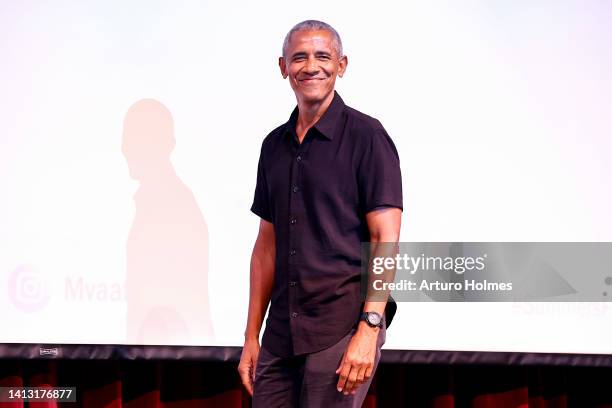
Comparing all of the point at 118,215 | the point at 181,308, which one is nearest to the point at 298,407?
the point at 181,308

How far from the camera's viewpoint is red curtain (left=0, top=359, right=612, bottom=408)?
236 cm

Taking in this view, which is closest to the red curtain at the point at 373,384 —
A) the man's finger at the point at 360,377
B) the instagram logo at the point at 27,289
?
the instagram logo at the point at 27,289

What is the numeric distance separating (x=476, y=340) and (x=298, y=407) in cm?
92

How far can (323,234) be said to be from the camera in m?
1.44

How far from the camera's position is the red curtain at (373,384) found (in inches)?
92.7

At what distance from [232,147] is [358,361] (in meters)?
1.11

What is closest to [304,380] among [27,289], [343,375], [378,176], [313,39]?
[343,375]

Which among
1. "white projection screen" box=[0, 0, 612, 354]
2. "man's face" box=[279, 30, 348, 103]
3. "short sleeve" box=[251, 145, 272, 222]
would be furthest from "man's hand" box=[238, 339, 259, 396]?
"white projection screen" box=[0, 0, 612, 354]

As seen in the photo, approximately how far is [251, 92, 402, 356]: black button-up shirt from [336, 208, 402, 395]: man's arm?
0.09ft

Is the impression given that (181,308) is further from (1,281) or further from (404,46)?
(404,46)

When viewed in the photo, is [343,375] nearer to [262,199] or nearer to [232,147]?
[262,199]

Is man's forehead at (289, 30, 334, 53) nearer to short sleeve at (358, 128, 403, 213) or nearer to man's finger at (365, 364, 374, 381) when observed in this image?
short sleeve at (358, 128, 403, 213)

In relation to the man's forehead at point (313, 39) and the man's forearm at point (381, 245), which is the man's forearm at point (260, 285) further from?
the man's forehead at point (313, 39)

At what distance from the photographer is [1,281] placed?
91.9 inches
